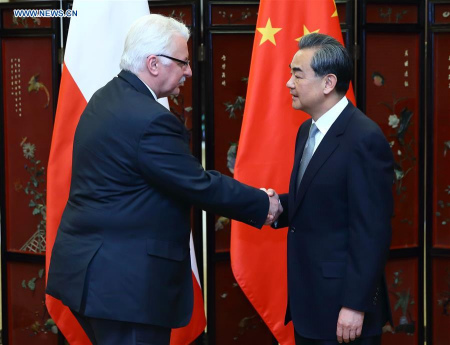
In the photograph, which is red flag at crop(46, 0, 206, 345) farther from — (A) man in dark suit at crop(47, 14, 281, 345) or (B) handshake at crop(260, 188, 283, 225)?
(B) handshake at crop(260, 188, 283, 225)

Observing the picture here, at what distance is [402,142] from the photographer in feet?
10.2

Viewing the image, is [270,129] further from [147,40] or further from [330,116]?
[147,40]

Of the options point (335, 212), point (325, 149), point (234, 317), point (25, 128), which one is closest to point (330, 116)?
point (325, 149)

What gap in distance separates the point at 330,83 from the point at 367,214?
0.43 metres

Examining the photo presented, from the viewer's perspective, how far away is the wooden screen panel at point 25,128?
10.3 ft

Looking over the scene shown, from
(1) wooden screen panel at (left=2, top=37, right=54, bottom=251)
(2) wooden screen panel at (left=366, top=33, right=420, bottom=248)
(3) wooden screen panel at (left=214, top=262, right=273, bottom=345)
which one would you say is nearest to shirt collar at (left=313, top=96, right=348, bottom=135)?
(2) wooden screen panel at (left=366, top=33, right=420, bottom=248)

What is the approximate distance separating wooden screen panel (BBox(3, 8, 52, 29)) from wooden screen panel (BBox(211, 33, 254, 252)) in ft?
2.61

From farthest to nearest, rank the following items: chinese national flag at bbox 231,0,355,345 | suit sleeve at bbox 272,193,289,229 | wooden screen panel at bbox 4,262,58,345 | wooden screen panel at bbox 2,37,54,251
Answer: wooden screen panel at bbox 4,262,58,345 → wooden screen panel at bbox 2,37,54,251 → chinese national flag at bbox 231,0,355,345 → suit sleeve at bbox 272,193,289,229

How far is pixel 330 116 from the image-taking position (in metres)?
2.06

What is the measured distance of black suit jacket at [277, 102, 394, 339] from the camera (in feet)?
6.28

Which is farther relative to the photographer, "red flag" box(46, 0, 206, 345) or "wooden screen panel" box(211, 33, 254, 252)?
"wooden screen panel" box(211, 33, 254, 252)

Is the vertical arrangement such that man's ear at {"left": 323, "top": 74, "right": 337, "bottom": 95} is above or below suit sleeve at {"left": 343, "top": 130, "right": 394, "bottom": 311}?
above

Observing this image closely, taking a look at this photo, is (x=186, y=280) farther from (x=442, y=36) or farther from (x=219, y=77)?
(x=442, y=36)

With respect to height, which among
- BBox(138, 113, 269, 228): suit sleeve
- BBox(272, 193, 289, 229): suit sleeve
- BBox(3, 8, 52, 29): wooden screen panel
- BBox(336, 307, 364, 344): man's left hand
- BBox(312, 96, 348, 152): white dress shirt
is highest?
BBox(3, 8, 52, 29): wooden screen panel
